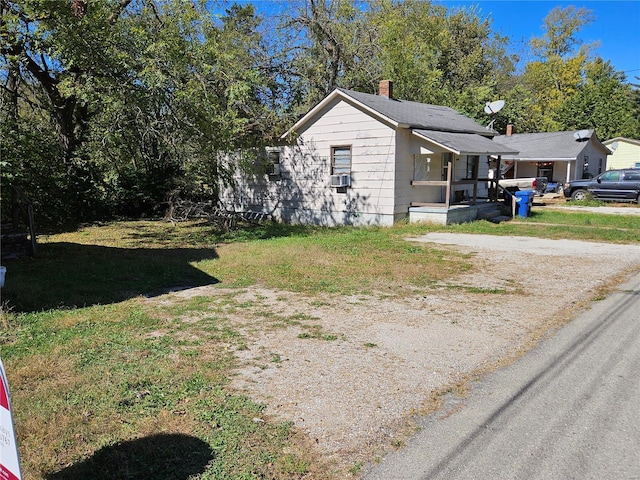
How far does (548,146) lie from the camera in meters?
29.6

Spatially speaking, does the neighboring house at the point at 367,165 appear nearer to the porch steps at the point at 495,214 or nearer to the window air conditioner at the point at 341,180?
the window air conditioner at the point at 341,180

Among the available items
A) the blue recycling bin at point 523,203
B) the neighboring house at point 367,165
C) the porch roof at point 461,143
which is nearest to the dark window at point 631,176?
the blue recycling bin at point 523,203

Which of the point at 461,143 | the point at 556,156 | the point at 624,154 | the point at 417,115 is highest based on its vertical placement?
the point at 417,115

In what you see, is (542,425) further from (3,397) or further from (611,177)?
(611,177)

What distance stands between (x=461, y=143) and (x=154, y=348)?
13301 millimetres

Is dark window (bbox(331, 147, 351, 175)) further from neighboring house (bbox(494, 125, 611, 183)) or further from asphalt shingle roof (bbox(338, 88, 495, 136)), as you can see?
neighboring house (bbox(494, 125, 611, 183))

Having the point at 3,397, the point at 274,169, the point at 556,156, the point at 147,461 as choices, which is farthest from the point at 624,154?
the point at 3,397

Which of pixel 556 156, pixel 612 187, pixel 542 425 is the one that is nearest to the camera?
pixel 542 425

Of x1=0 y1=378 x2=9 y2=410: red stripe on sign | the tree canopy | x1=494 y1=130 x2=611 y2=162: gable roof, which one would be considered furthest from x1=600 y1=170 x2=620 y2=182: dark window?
x1=0 y1=378 x2=9 y2=410: red stripe on sign

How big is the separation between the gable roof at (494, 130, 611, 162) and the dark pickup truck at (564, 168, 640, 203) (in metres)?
4.51

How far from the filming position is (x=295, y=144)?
17188 mm

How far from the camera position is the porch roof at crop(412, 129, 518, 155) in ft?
48.2

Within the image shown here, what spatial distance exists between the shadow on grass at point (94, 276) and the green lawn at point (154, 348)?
0.03 m

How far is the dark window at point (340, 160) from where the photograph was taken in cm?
1616
